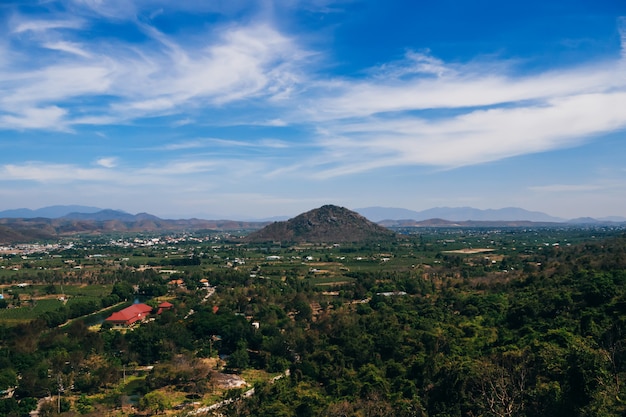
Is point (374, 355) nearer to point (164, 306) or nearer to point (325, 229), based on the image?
point (164, 306)

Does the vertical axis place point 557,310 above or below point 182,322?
above

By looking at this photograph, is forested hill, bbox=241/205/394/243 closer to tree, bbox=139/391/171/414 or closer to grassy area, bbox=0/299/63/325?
grassy area, bbox=0/299/63/325

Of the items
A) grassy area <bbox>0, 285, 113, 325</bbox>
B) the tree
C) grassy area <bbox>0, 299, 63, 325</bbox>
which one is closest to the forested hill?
grassy area <bbox>0, 285, 113, 325</bbox>

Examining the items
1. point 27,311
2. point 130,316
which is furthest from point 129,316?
point 27,311

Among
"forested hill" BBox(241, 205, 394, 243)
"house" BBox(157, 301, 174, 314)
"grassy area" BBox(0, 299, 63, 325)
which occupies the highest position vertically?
"forested hill" BBox(241, 205, 394, 243)

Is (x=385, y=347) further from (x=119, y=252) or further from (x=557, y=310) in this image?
(x=119, y=252)

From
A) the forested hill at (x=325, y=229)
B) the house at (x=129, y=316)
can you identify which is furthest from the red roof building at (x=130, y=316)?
the forested hill at (x=325, y=229)

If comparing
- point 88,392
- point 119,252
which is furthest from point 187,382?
point 119,252
